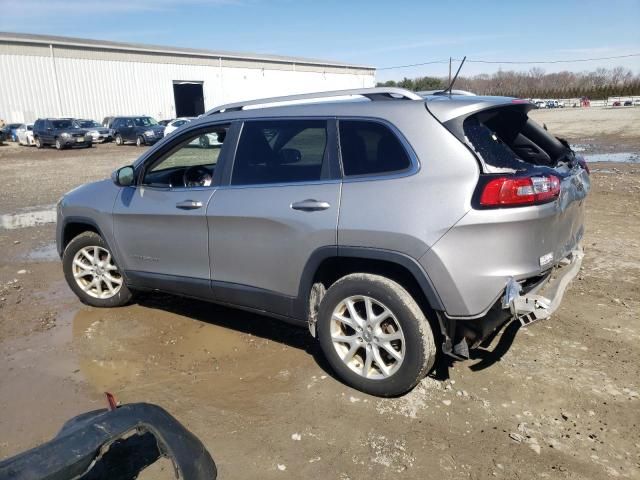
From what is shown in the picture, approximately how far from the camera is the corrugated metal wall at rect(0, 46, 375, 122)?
121ft

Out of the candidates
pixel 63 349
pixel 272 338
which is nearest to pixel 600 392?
pixel 272 338

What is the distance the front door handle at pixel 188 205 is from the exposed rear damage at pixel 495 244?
6.22ft

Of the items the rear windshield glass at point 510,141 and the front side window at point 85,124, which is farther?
the front side window at point 85,124

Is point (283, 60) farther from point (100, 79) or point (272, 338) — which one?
point (272, 338)

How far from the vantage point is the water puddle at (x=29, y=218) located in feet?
30.6

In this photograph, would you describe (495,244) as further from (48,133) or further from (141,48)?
(141,48)

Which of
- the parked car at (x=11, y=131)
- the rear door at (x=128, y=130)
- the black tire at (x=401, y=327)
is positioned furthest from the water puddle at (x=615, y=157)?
the parked car at (x=11, y=131)

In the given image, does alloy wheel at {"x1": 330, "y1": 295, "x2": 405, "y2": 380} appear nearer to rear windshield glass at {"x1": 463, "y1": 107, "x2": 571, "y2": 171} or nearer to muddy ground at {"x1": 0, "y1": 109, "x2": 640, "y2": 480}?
muddy ground at {"x1": 0, "y1": 109, "x2": 640, "y2": 480}

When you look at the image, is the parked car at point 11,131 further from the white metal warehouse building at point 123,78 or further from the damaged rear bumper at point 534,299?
the damaged rear bumper at point 534,299

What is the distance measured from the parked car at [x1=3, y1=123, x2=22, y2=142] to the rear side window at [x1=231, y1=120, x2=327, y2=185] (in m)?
36.5

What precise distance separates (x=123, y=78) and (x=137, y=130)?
1308 cm

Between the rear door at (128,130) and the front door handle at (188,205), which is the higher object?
the front door handle at (188,205)

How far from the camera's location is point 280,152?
12.7ft

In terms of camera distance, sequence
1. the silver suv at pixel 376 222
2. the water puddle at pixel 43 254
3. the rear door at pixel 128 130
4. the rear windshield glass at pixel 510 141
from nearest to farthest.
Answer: the silver suv at pixel 376 222 < the rear windshield glass at pixel 510 141 < the water puddle at pixel 43 254 < the rear door at pixel 128 130
